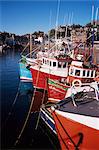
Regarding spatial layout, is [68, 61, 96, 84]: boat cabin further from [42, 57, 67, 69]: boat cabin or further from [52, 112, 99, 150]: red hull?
[52, 112, 99, 150]: red hull

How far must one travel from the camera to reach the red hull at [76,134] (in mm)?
10945

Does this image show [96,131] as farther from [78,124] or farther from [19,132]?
[19,132]

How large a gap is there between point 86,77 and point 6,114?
8659 mm

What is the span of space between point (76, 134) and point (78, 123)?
607mm

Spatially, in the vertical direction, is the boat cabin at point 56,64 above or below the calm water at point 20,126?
above

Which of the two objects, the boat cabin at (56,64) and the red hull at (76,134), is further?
the boat cabin at (56,64)

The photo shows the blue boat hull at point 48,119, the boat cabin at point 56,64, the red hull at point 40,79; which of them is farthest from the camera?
the red hull at point 40,79

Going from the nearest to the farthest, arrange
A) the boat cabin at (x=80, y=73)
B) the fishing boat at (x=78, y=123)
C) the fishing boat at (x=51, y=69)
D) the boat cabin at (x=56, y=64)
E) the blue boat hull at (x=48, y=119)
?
the fishing boat at (x=78, y=123) → the blue boat hull at (x=48, y=119) → the boat cabin at (x=80, y=73) → the fishing boat at (x=51, y=69) → the boat cabin at (x=56, y=64)

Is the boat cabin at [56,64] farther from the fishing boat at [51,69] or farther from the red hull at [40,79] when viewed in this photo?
the red hull at [40,79]

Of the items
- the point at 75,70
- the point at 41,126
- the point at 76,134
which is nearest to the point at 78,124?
the point at 76,134

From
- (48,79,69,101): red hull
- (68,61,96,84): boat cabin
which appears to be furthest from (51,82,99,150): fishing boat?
(68,61,96,84): boat cabin

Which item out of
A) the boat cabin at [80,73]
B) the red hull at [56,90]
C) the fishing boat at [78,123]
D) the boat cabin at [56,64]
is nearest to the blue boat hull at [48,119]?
the fishing boat at [78,123]

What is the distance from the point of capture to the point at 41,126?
1764 centimetres

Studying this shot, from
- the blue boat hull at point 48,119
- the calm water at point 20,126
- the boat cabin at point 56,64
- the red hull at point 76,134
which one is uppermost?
the boat cabin at point 56,64
